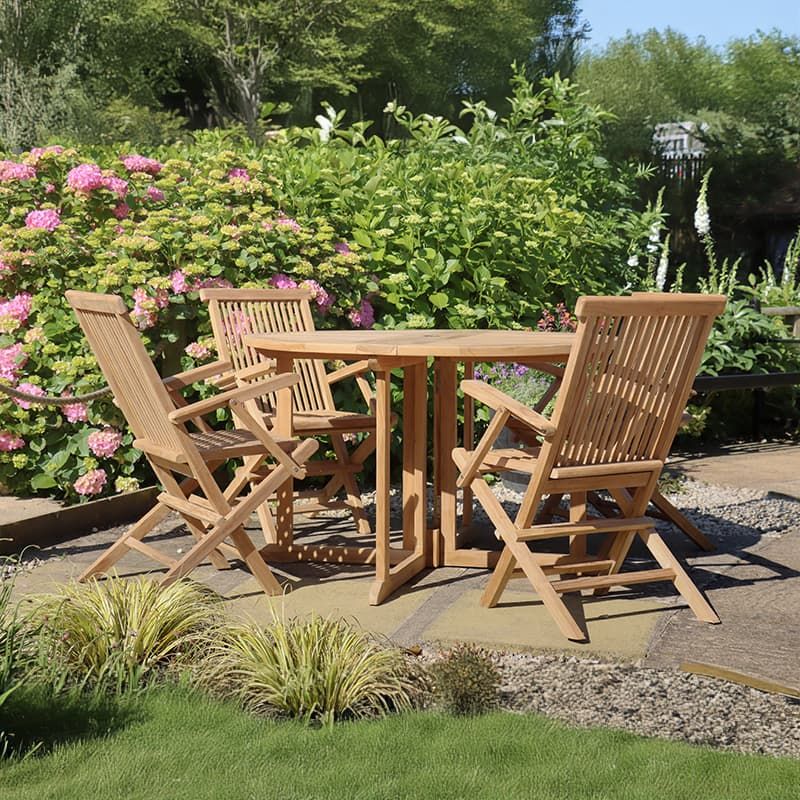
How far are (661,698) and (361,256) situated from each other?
3932 mm

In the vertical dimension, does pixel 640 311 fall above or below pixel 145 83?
above

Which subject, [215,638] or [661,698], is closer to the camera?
[661,698]

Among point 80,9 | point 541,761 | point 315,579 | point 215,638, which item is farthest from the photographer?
point 80,9

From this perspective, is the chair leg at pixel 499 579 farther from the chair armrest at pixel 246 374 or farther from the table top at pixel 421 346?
the chair armrest at pixel 246 374

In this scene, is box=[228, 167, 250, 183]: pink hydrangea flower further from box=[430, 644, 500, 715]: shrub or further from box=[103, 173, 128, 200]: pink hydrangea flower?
box=[430, 644, 500, 715]: shrub

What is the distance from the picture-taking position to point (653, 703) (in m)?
3.41

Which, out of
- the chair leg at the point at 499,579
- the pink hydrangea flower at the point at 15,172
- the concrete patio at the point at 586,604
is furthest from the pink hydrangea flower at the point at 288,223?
the chair leg at the point at 499,579

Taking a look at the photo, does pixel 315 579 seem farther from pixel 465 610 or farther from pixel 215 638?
pixel 215 638

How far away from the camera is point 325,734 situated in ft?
10.3

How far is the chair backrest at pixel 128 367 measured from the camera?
4.30 metres

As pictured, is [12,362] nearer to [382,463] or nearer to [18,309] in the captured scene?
[18,309]

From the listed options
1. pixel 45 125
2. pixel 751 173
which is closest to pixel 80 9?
pixel 45 125

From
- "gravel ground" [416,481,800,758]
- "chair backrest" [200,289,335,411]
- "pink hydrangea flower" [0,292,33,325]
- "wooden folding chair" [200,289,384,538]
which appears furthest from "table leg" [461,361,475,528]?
"pink hydrangea flower" [0,292,33,325]

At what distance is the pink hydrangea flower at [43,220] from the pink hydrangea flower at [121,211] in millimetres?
354
